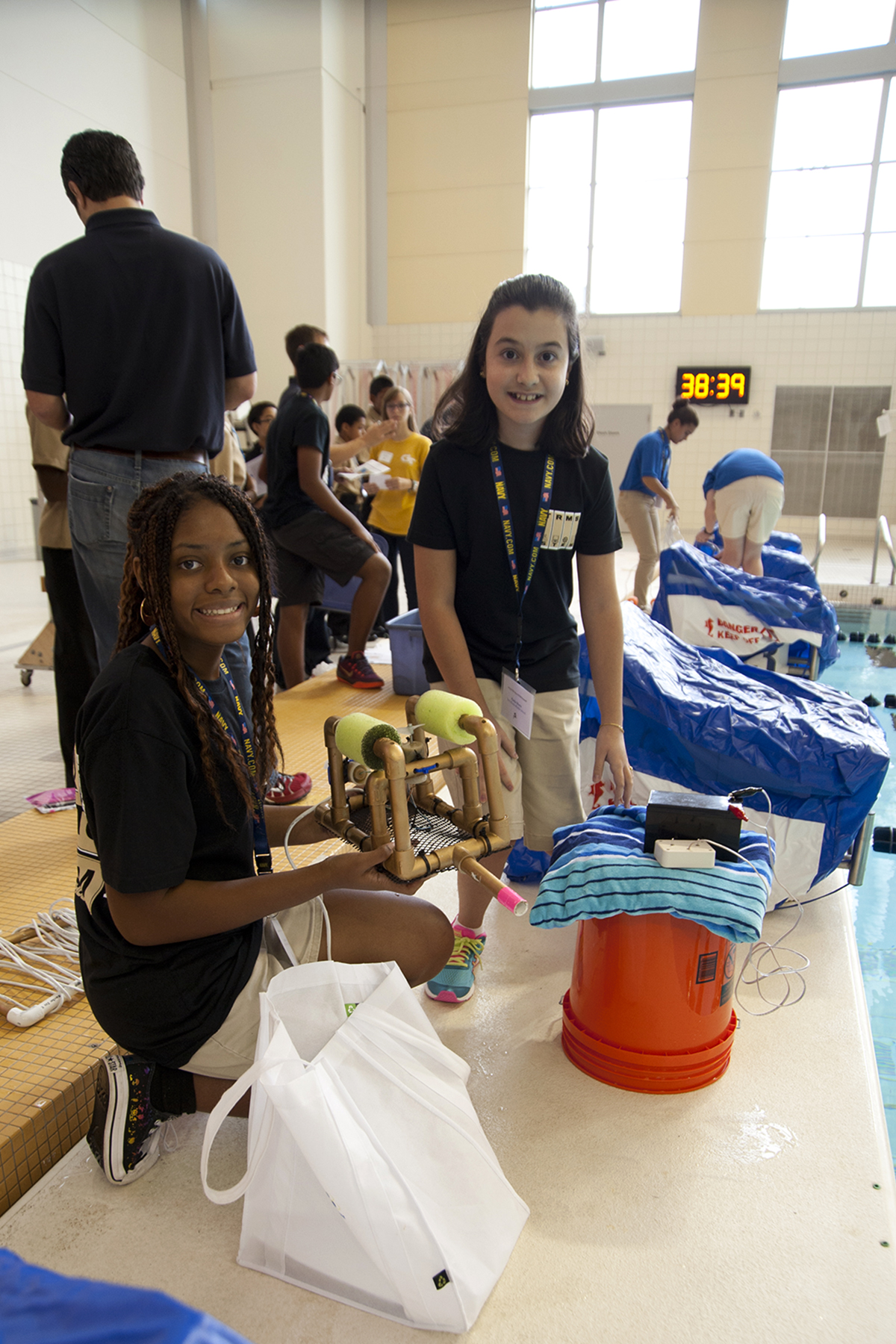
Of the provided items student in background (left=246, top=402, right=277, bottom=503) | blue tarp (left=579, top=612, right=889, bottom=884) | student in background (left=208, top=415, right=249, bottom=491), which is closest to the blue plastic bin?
Result: student in background (left=208, top=415, right=249, bottom=491)

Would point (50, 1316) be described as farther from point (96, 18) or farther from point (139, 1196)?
point (96, 18)

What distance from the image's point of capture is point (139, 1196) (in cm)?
127

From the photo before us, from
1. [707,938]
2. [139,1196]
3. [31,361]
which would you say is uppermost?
[31,361]

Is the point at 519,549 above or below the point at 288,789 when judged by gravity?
above

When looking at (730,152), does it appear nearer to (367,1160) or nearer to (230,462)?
(230,462)

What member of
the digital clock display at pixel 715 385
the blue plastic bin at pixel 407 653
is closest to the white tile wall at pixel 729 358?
the digital clock display at pixel 715 385

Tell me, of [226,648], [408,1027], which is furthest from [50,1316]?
[226,648]

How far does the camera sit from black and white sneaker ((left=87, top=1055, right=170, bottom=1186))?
1.25m

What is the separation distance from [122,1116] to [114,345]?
1.67 m

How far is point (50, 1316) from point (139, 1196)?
1019mm

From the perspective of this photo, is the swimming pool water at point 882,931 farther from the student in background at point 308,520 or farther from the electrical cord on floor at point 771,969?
the student in background at point 308,520

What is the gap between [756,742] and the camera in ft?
7.05

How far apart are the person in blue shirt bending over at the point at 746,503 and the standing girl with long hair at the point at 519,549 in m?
3.62

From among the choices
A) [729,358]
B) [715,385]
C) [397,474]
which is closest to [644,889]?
[397,474]
